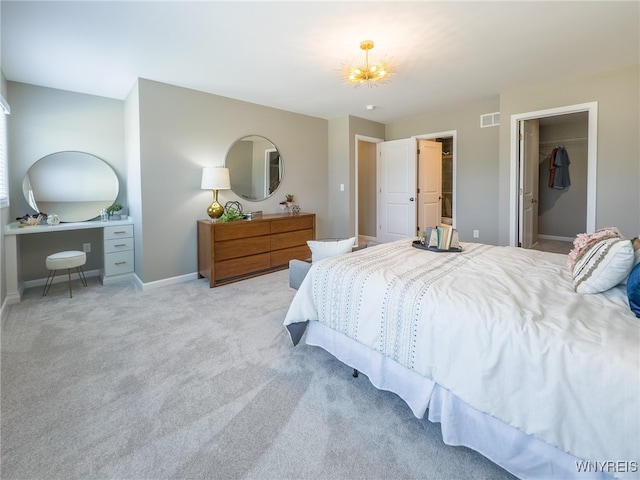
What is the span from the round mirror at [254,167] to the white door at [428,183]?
2578mm

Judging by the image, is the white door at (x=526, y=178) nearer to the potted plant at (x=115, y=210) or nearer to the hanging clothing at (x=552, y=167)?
the hanging clothing at (x=552, y=167)

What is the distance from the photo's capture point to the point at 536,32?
2674 mm

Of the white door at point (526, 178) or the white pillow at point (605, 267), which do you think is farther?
the white door at point (526, 178)

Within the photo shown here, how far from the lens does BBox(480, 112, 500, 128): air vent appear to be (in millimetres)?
4754

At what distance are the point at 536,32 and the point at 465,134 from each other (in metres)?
2.51

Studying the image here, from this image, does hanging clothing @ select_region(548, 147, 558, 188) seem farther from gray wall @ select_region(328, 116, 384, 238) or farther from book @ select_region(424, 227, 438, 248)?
book @ select_region(424, 227, 438, 248)

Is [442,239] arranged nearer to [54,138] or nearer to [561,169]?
[54,138]

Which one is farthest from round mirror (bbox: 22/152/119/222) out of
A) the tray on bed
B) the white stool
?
the tray on bed

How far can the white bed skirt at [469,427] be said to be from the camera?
3.76 ft

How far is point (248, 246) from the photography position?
416 cm

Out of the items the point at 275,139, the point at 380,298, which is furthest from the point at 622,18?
the point at 275,139

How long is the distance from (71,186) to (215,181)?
1.83 meters

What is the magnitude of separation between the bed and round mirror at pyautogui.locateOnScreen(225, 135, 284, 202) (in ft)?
9.56

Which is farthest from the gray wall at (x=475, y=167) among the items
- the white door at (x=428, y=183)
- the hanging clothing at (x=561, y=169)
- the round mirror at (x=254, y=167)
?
the round mirror at (x=254, y=167)
